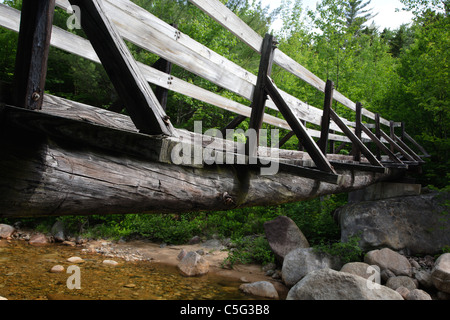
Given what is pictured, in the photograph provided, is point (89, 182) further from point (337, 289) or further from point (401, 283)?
point (401, 283)

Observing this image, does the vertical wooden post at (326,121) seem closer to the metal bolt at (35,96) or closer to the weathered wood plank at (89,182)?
the weathered wood plank at (89,182)

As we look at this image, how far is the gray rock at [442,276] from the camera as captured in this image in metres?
5.86

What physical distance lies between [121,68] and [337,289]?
15.5ft

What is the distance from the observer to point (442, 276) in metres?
5.93

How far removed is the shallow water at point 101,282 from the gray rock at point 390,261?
301cm

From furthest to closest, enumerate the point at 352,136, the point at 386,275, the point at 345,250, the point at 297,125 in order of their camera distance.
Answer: the point at 345,250
the point at 386,275
the point at 352,136
the point at 297,125

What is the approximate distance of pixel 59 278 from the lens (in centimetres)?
618

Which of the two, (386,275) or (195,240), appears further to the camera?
(195,240)

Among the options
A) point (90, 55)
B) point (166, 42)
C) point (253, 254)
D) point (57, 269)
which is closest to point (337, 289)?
point (253, 254)

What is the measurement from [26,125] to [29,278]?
6.10 meters

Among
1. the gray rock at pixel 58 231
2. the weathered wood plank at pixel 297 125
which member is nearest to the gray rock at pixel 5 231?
the gray rock at pixel 58 231

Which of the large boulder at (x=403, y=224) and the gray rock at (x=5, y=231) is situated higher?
the large boulder at (x=403, y=224)

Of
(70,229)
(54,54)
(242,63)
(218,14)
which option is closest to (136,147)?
(218,14)

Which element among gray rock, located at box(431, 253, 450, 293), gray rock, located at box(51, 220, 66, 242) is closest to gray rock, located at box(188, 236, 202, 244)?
gray rock, located at box(51, 220, 66, 242)
